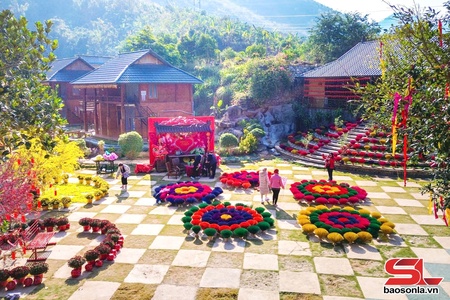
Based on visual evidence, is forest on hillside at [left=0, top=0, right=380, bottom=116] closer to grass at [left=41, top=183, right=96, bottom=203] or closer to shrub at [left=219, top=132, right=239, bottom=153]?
shrub at [left=219, top=132, right=239, bottom=153]

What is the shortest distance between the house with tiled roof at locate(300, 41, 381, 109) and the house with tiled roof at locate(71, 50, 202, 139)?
8.64 metres

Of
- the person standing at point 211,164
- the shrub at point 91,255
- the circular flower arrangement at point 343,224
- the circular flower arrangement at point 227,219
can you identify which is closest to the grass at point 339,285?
the circular flower arrangement at point 343,224

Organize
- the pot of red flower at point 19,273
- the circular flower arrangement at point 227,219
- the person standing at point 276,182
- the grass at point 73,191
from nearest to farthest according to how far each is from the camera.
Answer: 1. the pot of red flower at point 19,273
2. the circular flower arrangement at point 227,219
3. the person standing at point 276,182
4. the grass at point 73,191

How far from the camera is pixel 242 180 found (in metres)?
15.9

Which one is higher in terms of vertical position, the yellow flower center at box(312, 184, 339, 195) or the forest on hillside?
the forest on hillside

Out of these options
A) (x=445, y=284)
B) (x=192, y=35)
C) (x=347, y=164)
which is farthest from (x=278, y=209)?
(x=192, y=35)

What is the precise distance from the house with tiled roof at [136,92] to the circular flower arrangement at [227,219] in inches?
656

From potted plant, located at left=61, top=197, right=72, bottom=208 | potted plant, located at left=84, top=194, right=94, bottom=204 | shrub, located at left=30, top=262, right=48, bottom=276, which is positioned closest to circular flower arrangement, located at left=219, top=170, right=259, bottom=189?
potted plant, located at left=84, top=194, right=94, bottom=204

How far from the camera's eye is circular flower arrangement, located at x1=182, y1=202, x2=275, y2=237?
10383 mm

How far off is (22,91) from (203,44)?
46317 mm

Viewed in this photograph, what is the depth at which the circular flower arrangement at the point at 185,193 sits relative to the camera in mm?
13258

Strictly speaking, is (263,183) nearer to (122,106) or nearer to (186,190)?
(186,190)

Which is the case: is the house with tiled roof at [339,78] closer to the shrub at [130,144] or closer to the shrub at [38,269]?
the shrub at [130,144]

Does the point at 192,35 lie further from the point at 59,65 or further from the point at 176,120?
the point at 176,120
